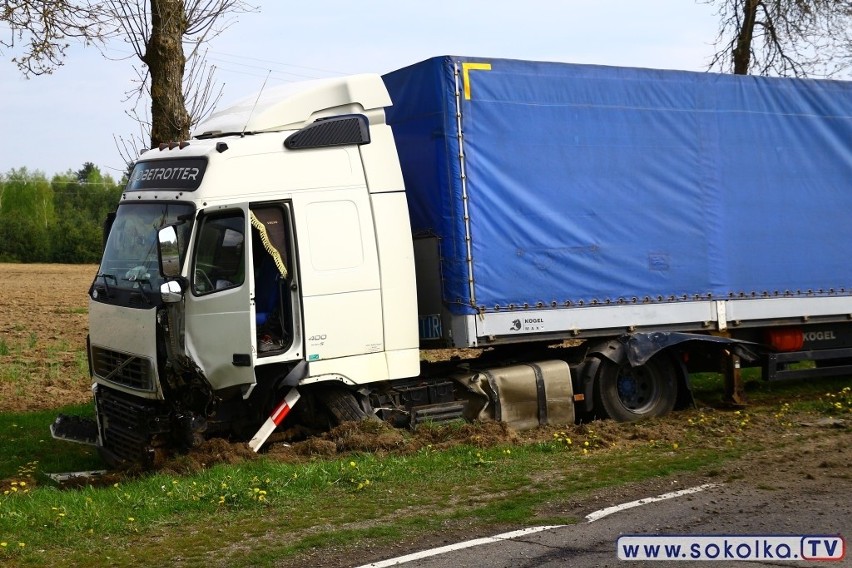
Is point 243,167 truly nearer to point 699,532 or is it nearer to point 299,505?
point 299,505

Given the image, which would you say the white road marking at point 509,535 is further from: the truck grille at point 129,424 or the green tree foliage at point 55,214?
the green tree foliage at point 55,214

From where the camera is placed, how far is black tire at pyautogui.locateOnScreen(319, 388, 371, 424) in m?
10.1

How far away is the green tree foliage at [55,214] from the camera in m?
68.3

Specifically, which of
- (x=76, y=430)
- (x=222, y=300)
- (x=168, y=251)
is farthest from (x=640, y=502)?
(x=76, y=430)

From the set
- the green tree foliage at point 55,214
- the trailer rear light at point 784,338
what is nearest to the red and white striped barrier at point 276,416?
the trailer rear light at point 784,338

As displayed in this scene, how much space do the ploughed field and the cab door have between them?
5790 mm

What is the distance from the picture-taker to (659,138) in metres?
11.6

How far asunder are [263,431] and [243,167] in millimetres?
2417

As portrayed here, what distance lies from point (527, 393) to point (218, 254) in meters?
3.62

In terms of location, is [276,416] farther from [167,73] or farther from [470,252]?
[167,73]
